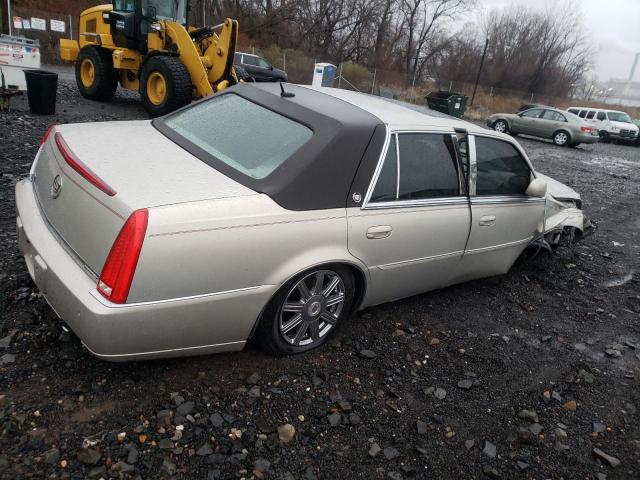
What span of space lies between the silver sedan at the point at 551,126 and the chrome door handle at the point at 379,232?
19.0 metres

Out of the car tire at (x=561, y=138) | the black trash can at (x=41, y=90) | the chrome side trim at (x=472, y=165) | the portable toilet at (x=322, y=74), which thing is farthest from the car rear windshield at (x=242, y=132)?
the car tire at (x=561, y=138)

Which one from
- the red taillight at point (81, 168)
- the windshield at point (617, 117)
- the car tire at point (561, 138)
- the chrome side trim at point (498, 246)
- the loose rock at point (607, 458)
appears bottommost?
the loose rock at point (607, 458)

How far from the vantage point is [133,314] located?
2215 millimetres

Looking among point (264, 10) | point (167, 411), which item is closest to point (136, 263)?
point (167, 411)

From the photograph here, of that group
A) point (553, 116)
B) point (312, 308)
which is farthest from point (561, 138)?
point (312, 308)

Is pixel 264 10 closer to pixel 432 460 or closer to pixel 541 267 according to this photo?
pixel 541 267

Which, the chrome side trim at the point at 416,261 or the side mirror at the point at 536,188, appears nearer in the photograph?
the chrome side trim at the point at 416,261

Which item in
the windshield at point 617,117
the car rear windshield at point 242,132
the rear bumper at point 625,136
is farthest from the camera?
the windshield at point 617,117

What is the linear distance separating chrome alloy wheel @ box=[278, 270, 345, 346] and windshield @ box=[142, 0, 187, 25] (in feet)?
32.0

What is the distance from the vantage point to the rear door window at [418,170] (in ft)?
10.2

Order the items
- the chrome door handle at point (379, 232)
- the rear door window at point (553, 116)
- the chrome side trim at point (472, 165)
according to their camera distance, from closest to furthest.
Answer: the chrome door handle at point (379, 232) < the chrome side trim at point (472, 165) < the rear door window at point (553, 116)

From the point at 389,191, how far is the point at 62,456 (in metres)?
2.24

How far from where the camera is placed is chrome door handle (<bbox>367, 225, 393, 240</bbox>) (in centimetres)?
298

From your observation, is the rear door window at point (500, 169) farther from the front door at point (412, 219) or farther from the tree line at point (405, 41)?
the tree line at point (405, 41)
